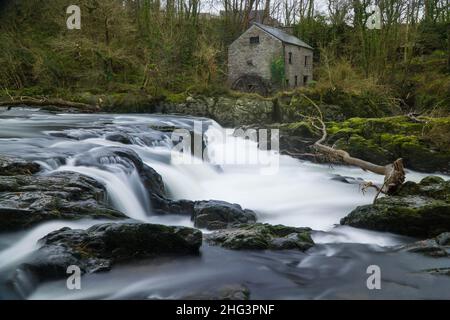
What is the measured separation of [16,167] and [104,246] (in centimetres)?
328

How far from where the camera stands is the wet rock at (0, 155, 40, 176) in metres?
7.71

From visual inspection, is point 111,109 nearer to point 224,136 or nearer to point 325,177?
point 224,136

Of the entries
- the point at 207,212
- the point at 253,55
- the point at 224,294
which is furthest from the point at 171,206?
the point at 253,55

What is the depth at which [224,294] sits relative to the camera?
5.03m

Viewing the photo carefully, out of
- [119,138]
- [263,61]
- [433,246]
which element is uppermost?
[263,61]

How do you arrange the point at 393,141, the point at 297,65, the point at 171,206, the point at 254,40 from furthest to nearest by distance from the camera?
the point at 297,65 → the point at 254,40 → the point at 393,141 → the point at 171,206

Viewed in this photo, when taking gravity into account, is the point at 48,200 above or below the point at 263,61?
below

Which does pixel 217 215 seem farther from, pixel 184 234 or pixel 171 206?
pixel 184 234

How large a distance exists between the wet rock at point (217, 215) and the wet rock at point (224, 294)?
2503mm

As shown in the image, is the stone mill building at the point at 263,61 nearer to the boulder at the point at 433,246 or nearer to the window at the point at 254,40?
the window at the point at 254,40

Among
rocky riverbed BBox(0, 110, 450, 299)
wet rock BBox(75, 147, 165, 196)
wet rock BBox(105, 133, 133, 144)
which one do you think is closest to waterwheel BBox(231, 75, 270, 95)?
wet rock BBox(105, 133, 133, 144)

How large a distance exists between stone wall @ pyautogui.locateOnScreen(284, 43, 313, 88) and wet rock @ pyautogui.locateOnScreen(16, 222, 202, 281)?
25.4 metres

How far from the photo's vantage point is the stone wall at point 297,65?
30066 millimetres
